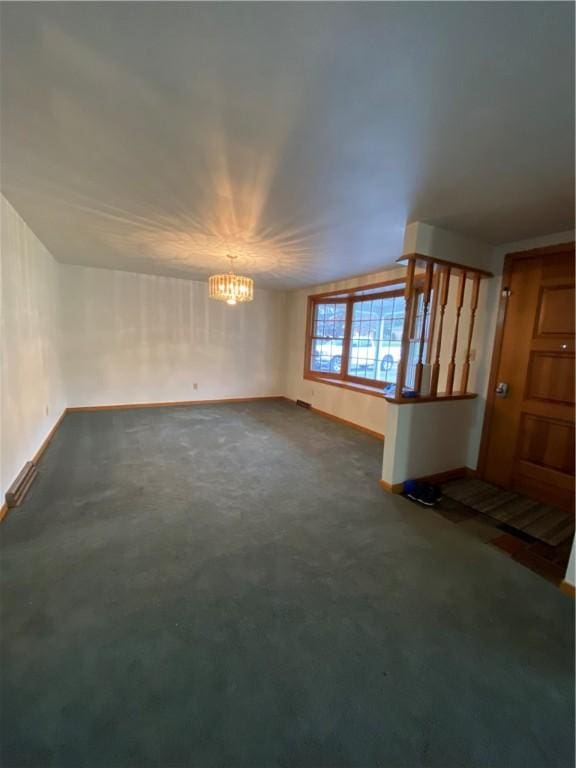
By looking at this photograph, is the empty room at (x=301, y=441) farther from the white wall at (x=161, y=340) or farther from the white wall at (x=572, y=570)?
the white wall at (x=161, y=340)

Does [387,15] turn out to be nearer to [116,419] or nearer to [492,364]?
[492,364]

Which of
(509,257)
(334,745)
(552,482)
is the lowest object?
(334,745)

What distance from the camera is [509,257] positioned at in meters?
2.94

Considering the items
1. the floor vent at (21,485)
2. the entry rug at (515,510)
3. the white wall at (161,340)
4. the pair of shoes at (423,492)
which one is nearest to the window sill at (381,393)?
the pair of shoes at (423,492)

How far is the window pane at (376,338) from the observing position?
4.43 m

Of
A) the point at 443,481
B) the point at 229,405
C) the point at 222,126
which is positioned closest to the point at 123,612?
the point at 222,126

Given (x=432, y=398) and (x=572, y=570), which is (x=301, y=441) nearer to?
(x=432, y=398)

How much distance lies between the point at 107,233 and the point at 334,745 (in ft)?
12.6

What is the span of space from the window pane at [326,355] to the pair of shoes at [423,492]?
2863 millimetres

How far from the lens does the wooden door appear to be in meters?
2.61

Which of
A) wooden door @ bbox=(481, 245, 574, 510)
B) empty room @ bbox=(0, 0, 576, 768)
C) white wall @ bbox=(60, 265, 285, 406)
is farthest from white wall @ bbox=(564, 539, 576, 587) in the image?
white wall @ bbox=(60, 265, 285, 406)

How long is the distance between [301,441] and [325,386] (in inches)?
62.2

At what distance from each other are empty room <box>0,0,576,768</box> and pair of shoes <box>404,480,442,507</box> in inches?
0.8

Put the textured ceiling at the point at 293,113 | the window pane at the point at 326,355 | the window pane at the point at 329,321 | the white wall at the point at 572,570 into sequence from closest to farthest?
the textured ceiling at the point at 293,113 → the white wall at the point at 572,570 → the window pane at the point at 329,321 → the window pane at the point at 326,355
